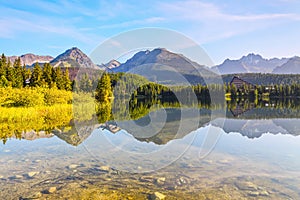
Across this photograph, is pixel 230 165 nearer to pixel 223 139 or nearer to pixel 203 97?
pixel 223 139

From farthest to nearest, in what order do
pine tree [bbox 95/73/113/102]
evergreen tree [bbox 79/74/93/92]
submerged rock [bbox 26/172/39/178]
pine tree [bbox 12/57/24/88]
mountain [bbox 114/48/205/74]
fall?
evergreen tree [bbox 79/74/93/92] → pine tree [bbox 95/73/113/102] → pine tree [bbox 12/57/24/88] → mountain [bbox 114/48/205/74] → submerged rock [bbox 26/172/39/178]

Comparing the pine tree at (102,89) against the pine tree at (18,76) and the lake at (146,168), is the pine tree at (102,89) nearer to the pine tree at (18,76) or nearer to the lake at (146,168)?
the pine tree at (18,76)

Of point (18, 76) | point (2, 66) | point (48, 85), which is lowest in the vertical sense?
point (48, 85)

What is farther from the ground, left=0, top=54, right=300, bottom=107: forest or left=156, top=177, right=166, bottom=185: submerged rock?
left=0, top=54, right=300, bottom=107: forest

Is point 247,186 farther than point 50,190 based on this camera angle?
Yes

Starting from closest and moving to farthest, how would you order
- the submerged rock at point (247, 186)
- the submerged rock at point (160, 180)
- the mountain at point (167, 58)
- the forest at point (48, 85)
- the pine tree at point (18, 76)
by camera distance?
1. the submerged rock at point (247, 186)
2. the submerged rock at point (160, 180)
3. the mountain at point (167, 58)
4. the forest at point (48, 85)
5. the pine tree at point (18, 76)

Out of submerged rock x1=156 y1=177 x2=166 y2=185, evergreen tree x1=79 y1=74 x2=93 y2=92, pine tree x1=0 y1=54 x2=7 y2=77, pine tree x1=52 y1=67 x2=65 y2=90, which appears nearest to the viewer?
submerged rock x1=156 y1=177 x2=166 y2=185

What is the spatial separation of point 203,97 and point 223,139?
348ft

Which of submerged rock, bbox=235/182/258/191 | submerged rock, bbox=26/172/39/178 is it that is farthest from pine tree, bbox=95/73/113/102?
submerged rock, bbox=235/182/258/191

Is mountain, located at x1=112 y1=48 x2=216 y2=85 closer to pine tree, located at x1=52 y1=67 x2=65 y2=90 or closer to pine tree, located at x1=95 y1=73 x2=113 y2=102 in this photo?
pine tree, located at x1=52 y1=67 x2=65 y2=90

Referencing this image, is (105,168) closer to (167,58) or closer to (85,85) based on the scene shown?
(167,58)

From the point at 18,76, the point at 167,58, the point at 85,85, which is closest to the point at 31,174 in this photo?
the point at 167,58

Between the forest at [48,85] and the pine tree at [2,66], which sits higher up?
the pine tree at [2,66]

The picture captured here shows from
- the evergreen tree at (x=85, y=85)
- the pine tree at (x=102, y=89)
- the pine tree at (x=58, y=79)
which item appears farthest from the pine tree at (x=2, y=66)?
the pine tree at (x=102, y=89)
